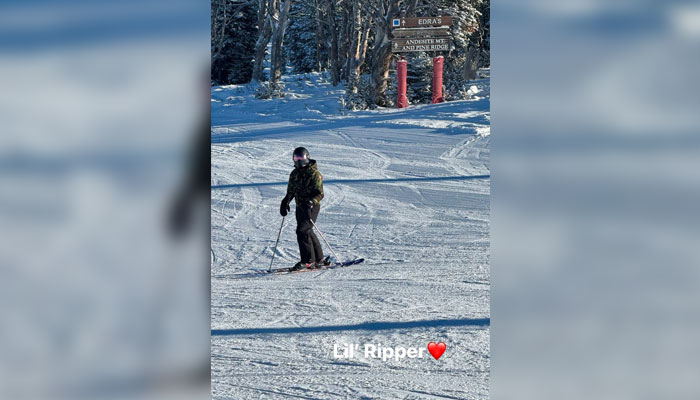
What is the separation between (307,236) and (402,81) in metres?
0.96

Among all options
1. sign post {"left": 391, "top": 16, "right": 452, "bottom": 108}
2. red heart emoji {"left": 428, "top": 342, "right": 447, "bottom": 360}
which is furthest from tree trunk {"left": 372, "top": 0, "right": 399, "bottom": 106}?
red heart emoji {"left": 428, "top": 342, "right": 447, "bottom": 360}

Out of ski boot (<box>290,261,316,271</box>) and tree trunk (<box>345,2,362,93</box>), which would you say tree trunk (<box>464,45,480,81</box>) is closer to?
tree trunk (<box>345,2,362,93</box>)

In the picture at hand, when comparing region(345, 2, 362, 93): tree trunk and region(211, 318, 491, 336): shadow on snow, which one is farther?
region(345, 2, 362, 93): tree trunk

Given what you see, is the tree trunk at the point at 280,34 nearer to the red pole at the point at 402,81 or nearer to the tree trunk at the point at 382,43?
the tree trunk at the point at 382,43

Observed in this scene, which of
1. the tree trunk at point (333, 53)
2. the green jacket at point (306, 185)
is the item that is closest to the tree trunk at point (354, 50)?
the tree trunk at point (333, 53)

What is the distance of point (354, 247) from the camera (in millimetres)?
3740

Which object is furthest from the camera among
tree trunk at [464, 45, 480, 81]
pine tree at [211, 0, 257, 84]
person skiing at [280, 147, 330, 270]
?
person skiing at [280, 147, 330, 270]

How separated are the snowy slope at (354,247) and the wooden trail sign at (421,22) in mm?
404

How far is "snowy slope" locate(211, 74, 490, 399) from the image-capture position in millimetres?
3537

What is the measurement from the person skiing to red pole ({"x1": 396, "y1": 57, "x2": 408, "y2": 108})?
Answer: 0.58 meters
